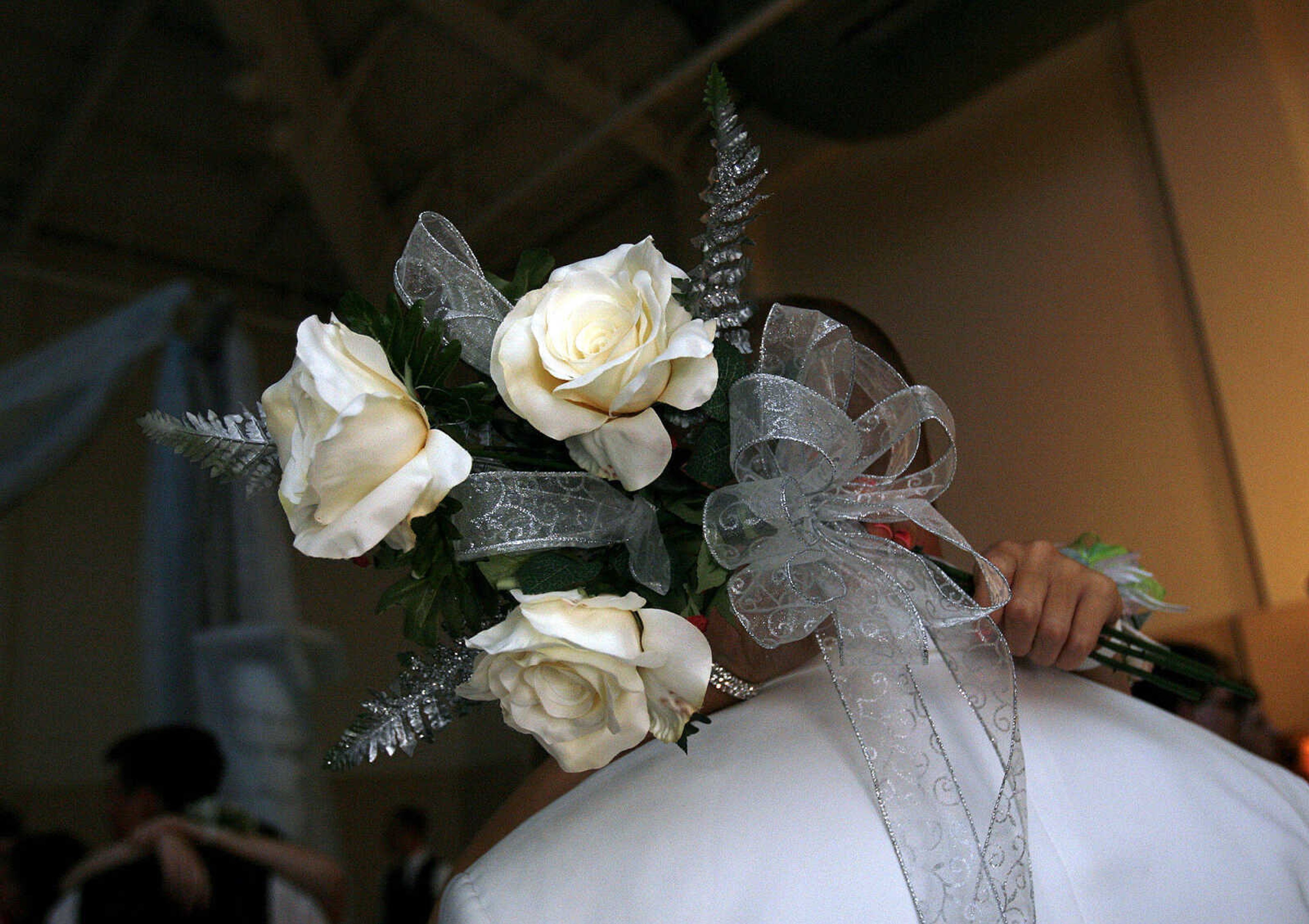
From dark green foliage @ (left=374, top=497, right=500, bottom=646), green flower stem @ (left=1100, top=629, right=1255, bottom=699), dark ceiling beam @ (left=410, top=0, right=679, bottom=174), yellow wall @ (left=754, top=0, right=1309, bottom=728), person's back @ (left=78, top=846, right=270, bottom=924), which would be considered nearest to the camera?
dark green foliage @ (left=374, top=497, right=500, bottom=646)

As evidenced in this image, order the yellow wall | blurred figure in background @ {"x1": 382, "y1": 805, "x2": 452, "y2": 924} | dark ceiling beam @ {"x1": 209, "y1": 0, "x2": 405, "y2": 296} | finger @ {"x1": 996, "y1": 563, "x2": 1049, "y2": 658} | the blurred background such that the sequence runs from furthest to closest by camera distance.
A: blurred figure in background @ {"x1": 382, "y1": 805, "x2": 452, "y2": 924} → dark ceiling beam @ {"x1": 209, "y1": 0, "x2": 405, "y2": 296} → the yellow wall → the blurred background → finger @ {"x1": 996, "y1": 563, "x2": 1049, "y2": 658}

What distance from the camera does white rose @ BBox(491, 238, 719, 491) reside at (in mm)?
636

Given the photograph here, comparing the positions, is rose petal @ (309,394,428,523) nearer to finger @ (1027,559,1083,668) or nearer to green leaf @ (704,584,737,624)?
green leaf @ (704,584,737,624)

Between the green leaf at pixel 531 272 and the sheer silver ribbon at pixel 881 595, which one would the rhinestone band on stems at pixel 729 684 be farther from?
the green leaf at pixel 531 272

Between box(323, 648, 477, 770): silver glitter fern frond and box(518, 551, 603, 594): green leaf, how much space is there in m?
0.11

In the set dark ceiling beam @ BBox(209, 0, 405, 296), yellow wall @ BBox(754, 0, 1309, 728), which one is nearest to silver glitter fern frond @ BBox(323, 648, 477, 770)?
yellow wall @ BBox(754, 0, 1309, 728)

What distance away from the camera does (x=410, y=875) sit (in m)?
4.87

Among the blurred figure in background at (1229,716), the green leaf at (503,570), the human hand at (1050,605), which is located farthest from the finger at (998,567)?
the blurred figure in background at (1229,716)

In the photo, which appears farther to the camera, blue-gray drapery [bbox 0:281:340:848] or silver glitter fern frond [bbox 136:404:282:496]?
blue-gray drapery [bbox 0:281:340:848]

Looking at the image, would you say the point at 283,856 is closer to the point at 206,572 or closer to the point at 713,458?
the point at 206,572

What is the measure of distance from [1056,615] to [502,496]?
47 cm

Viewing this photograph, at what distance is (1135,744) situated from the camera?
0.82 metres

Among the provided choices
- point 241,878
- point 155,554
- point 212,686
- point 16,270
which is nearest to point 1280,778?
point 241,878

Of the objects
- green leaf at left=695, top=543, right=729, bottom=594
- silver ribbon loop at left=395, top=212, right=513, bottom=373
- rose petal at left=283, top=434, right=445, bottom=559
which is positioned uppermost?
silver ribbon loop at left=395, top=212, right=513, bottom=373
